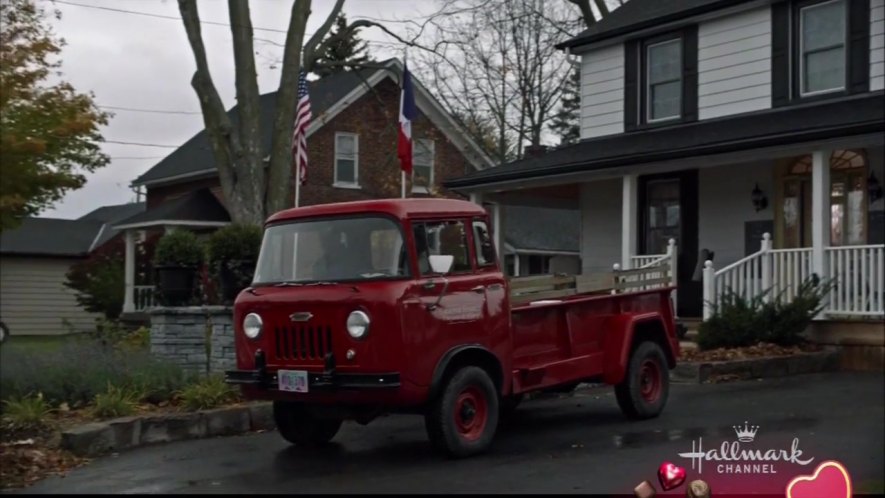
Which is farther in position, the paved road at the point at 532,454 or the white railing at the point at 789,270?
the white railing at the point at 789,270

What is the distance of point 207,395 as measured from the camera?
1155 cm

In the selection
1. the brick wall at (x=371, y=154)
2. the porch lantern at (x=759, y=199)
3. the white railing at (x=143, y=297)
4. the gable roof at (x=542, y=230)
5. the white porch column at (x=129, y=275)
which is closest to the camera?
the porch lantern at (x=759, y=199)

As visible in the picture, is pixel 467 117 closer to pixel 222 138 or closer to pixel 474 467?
pixel 222 138

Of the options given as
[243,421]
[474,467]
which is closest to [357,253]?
[474,467]

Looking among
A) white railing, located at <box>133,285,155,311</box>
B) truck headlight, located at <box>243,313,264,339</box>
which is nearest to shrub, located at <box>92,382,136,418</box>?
truck headlight, located at <box>243,313,264,339</box>

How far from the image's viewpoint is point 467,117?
36.9 meters

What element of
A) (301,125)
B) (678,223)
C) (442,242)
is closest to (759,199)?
(678,223)

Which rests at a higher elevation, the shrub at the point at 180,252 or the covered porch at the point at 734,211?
the covered porch at the point at 734,211

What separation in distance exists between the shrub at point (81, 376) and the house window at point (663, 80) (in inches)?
472

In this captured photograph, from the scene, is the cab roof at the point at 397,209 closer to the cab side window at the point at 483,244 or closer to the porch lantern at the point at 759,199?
the cab side window at the point at 483,244

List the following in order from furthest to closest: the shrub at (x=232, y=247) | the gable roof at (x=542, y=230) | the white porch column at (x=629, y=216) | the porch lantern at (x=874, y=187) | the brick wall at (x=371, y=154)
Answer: the gable roof at (x=542, y=230) → the brick wall at (x=371, y=154) → the white porch column at (x=629, y=216) → the porch lantern at (x=874, y=187) → the shrub at (x=232, y=247)

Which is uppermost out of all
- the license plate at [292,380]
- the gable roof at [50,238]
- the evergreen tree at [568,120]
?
the evergreen tree at [568,120]

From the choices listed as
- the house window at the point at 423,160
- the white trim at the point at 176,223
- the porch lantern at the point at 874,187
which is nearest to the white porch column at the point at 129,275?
the white trim at the point at 176,223

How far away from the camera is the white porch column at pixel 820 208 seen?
16453 millimetres
